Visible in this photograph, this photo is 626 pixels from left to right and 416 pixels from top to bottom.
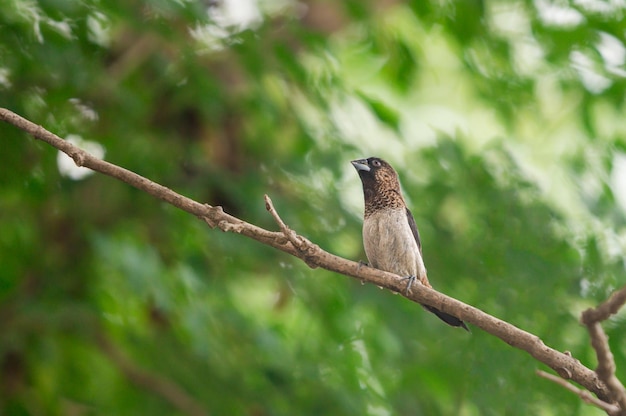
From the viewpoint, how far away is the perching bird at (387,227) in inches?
191

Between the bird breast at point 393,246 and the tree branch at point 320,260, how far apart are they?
69.3 inches

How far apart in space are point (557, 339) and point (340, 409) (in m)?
1.53

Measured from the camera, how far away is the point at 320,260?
3.02 meters

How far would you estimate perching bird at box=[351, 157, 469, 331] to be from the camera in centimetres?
484

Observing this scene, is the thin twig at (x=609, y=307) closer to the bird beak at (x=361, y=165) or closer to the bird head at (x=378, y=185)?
the bird beak at (x=361, y=165)

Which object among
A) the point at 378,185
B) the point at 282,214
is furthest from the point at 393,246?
the point at 282,214

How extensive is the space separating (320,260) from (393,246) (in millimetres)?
1893

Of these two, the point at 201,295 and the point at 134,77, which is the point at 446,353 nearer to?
the point at 201,295

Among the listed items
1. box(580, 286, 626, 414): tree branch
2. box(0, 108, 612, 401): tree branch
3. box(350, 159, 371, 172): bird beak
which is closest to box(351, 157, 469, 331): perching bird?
box(350, 159, 371, 172): bird beak

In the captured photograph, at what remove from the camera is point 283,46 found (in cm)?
611

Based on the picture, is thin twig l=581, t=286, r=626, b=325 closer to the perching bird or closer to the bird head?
the perching bird

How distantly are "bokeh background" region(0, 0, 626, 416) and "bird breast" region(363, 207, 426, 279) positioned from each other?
72cm

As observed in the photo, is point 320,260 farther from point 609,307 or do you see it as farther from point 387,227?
point 387,227

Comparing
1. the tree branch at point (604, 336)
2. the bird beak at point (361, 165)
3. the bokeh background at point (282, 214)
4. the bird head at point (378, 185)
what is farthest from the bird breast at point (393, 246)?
the tree branch at point (604, 336)
